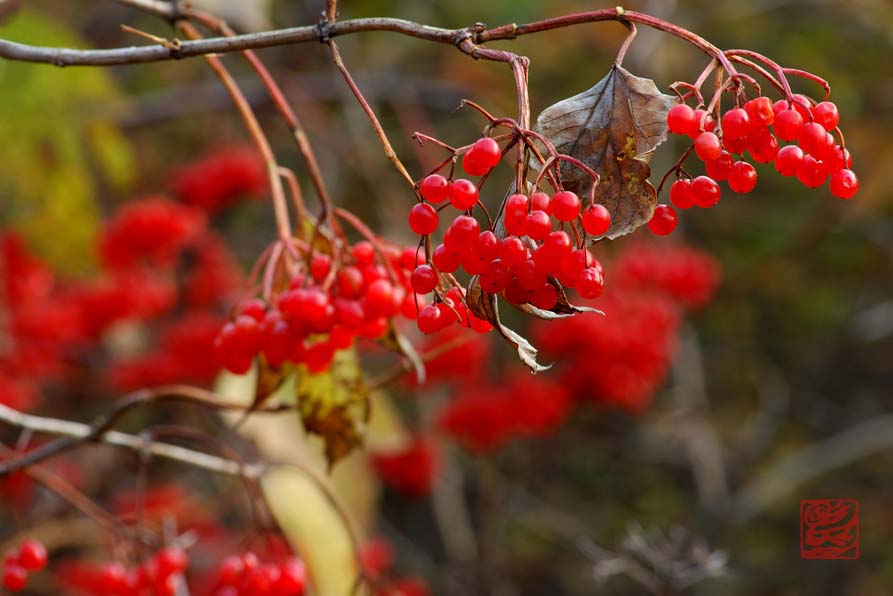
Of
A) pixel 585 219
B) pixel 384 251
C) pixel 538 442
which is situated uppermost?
pixel 585 219

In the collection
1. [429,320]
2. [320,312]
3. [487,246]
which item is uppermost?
[487,246]

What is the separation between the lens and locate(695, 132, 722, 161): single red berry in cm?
98

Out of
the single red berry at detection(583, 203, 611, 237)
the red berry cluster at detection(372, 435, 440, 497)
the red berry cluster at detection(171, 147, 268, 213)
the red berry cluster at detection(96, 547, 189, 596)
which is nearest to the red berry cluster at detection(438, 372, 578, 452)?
the red berry cluster at detection(372, 435, 440, 497)

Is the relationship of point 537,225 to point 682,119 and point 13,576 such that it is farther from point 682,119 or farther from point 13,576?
point 13,576

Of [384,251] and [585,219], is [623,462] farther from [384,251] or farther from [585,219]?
[585,219]

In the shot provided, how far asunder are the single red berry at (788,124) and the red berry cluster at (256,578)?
1.07m

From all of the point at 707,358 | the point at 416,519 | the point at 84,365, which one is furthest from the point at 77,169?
the point at 707,358

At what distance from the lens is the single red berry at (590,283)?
39.6 inches

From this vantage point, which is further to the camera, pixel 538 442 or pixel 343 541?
pixel 538 442

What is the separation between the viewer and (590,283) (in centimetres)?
101

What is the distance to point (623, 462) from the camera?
4352mm

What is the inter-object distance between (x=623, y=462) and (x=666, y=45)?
72.6 inches

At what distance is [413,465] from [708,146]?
3.00 meters

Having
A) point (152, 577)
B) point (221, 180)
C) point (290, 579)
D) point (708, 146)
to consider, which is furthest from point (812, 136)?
point (221, 180)
